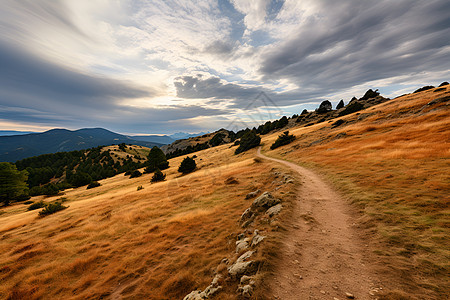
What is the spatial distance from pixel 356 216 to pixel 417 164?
30.9ft

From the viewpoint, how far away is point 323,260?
5.52 meters

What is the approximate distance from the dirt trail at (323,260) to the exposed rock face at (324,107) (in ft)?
312

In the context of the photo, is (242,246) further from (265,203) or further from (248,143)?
(248,143)

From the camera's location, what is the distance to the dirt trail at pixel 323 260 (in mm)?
4305

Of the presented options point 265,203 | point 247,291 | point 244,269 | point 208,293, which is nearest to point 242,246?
point 244,269

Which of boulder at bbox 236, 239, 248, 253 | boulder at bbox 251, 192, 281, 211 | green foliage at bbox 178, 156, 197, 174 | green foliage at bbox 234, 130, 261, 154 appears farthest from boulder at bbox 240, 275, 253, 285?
green foliage at bbox 234, 130, 261, 154

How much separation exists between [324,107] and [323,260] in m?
102

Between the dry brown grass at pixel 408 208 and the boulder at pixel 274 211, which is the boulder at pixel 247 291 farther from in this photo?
the boulder at pixel 274 211

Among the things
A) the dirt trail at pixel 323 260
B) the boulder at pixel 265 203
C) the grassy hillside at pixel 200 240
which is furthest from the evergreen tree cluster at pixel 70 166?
the dirt trail at pixel 323 260

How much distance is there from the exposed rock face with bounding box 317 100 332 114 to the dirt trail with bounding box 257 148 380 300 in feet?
312

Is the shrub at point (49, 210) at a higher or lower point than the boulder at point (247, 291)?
lower

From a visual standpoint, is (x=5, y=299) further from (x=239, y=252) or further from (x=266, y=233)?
(x=266, y=233)

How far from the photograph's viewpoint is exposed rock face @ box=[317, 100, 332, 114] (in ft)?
288

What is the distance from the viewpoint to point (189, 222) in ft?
38.1
